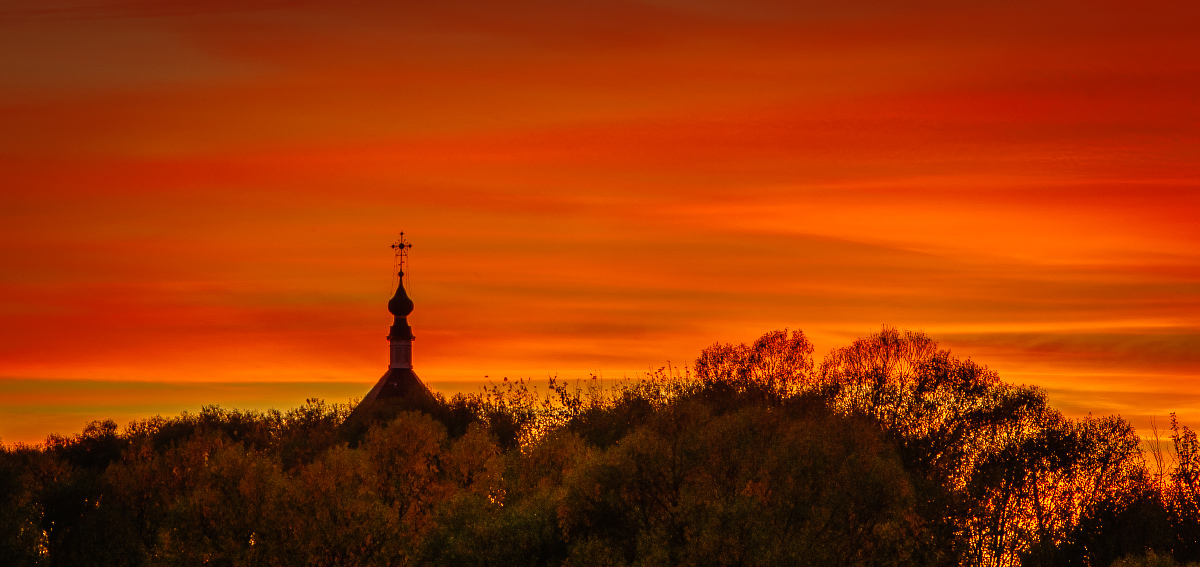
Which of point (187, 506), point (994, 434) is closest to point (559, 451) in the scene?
point (187, 506)

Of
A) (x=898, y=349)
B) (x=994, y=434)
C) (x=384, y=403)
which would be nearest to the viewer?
(x=994, y=434)

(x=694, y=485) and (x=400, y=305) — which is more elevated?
(x=400, y=305)

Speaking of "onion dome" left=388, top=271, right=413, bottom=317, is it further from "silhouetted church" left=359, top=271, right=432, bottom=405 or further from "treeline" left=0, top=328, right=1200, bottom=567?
"treeline" left=0, top=328, right=1200, bottom=567

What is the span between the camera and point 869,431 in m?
65.9

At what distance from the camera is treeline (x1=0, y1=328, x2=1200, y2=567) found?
57312 mm

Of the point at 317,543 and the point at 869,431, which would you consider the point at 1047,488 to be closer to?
the point at 869,431

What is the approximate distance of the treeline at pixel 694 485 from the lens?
5731 cm

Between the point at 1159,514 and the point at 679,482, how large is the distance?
26.4 meters

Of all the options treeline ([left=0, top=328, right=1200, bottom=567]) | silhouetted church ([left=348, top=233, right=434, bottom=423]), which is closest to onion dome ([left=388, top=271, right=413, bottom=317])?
silhouetted church ([left=348, top=233, right=434, bottom=423])

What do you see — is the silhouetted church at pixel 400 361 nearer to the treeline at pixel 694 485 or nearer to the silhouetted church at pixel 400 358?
the silhouetted church at pixel 400 358

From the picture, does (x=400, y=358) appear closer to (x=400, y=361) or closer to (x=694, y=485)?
(x=400, y=361)

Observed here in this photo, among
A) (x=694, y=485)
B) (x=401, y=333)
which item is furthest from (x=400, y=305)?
(x=694, y=485)

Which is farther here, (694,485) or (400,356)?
(400,356)

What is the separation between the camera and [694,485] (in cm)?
5694
